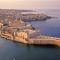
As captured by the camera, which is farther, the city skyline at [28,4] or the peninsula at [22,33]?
the city skyline at [28,4]

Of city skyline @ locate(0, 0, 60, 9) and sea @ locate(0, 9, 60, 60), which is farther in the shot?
city skyline @ locate(0, 0, 60, 9)

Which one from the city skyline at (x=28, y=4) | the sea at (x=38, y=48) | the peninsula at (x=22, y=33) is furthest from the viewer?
the city skyline at (x=28, y=4)

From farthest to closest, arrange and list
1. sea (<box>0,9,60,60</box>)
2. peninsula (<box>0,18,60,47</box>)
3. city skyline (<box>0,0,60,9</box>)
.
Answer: city skyline (<box>0,0,60,9</box>), peninsula (<box>0,18,60,47</box>), sea (<box>0,9,60,60</box>)

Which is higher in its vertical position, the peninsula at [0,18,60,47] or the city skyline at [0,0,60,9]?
the city skyline at [0,0,60,9]

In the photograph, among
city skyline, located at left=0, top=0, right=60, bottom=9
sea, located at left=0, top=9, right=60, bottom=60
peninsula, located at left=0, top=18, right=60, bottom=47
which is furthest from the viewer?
city skyline, located at left=0, top=0, right=60, bottom=9

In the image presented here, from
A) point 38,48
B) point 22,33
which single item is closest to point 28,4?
point 22,33

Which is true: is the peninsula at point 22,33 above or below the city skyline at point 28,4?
below

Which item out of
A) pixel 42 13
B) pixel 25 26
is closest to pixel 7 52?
pixel 25 26

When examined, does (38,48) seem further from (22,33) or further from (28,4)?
(28,4)
